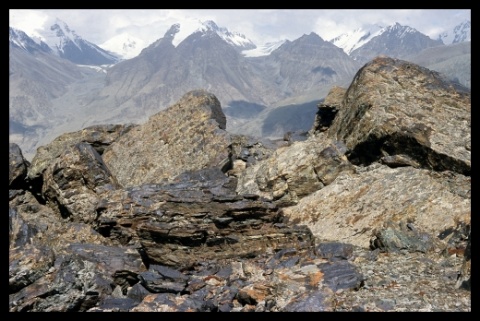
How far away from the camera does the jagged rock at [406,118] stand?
2200 centimetres

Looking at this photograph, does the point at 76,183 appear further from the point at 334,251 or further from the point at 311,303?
the point at 311,303

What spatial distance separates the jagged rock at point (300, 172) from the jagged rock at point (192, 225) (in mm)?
4603

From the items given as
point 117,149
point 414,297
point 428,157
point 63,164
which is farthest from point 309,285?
point 117,149

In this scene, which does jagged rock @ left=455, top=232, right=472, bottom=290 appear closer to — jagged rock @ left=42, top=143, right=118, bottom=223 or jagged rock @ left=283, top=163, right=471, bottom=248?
jagged rock @ left=283, top=163, right=471, bottom=248

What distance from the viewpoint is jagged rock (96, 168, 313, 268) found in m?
17.9

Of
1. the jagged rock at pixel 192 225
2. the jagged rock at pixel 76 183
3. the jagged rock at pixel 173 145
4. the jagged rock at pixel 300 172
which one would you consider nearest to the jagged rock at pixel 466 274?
the jagged rock at pixel 192 225

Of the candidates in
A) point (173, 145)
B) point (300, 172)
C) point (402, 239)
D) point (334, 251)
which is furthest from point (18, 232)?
point (402, 239)

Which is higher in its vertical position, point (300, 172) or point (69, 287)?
point (300, 172)

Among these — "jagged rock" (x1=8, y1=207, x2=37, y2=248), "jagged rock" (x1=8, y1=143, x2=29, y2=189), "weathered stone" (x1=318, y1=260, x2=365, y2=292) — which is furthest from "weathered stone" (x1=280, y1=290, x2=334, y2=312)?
"jagged rock" (x1=8, y1=143, x2=29, y2=189)

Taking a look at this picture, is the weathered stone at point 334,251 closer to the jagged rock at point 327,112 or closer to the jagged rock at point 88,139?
the jagged rock at point 327,112

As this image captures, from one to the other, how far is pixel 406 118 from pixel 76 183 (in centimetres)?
1932

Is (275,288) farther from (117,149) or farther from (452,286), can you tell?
(117,149)

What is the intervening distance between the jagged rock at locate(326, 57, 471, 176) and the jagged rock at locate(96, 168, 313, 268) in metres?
8.23

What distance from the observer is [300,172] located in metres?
24.5
